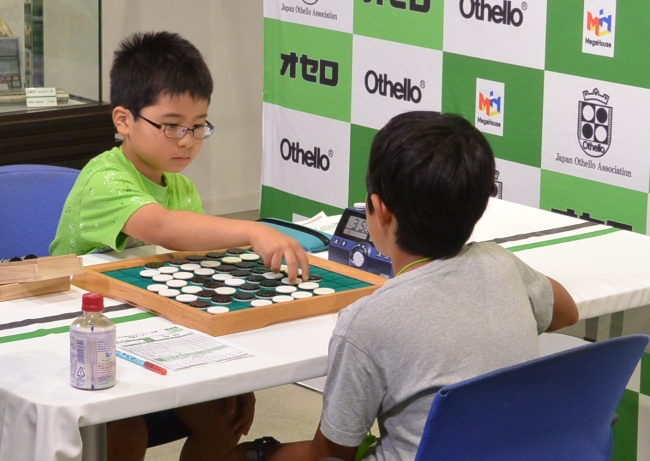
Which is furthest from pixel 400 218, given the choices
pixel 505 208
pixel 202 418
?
pixel 505 208

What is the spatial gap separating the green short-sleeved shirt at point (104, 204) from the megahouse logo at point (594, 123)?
1.32 meters

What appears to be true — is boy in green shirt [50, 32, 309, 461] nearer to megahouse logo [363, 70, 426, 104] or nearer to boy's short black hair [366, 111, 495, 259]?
boy's short black hair [366, 111, 495, 259]

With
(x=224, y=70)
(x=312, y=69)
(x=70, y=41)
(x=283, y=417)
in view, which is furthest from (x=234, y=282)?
(x=224, y=70)

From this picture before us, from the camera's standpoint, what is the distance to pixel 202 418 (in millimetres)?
2074

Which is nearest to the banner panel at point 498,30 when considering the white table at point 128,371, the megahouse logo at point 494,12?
the megahouse logo at point 494,12

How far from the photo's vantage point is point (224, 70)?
557cm

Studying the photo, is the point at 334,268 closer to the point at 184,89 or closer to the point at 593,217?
the point at 184,89

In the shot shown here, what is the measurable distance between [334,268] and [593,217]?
1.26 meters

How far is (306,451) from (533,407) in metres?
0.46

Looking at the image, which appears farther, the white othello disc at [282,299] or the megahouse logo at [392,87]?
the megahouse logo at [392,87]

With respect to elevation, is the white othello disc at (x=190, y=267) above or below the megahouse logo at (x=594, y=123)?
below

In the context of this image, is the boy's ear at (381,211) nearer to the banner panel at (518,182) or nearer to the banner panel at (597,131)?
the banner panel at (597,131)

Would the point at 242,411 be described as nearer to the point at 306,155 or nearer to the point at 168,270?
the point at 168,270

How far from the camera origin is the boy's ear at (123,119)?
2219mm
